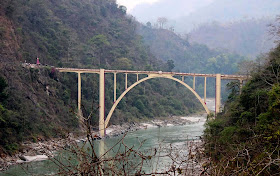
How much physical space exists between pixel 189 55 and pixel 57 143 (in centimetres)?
4956

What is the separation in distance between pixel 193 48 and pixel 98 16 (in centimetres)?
Result: 2456

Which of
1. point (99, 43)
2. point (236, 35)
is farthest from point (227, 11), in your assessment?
point (99, 43)

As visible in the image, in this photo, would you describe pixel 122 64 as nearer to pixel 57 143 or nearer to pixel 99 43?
pixel 99 43

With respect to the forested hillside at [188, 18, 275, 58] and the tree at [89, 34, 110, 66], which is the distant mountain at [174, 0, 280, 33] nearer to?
the forested hillside at [188, 18, 275, 58]

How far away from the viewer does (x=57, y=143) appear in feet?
13.2

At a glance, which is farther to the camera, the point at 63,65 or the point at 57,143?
the point at 63,65

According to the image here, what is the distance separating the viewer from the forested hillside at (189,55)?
4912 centimetres

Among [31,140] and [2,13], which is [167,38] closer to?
[2,13]

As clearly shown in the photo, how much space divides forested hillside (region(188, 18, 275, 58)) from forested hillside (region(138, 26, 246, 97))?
14.0m

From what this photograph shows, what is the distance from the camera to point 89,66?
83.8 ft

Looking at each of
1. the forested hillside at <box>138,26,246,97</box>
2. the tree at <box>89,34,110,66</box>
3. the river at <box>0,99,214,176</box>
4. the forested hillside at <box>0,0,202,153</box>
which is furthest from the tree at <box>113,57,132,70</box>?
the forested hillside at <box>138,26,246,97</box>

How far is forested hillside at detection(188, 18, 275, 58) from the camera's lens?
70.9 metres

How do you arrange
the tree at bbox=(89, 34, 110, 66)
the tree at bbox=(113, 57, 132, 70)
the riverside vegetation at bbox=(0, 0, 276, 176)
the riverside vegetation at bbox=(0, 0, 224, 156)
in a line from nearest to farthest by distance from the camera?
1. the riverside vegetation at bbox=(0, 0, 276, 176)
2. the riverside vegetation at bbox=(0, 0, 224, 156)
3. the tree at bbox=(113, 57, 132, 70)
4. the tree at bbox=(89, 34, 110, 66)

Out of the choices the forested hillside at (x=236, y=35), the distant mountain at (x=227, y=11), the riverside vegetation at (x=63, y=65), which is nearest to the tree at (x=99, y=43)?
the riverside vegetation at (x=63, y=65)
